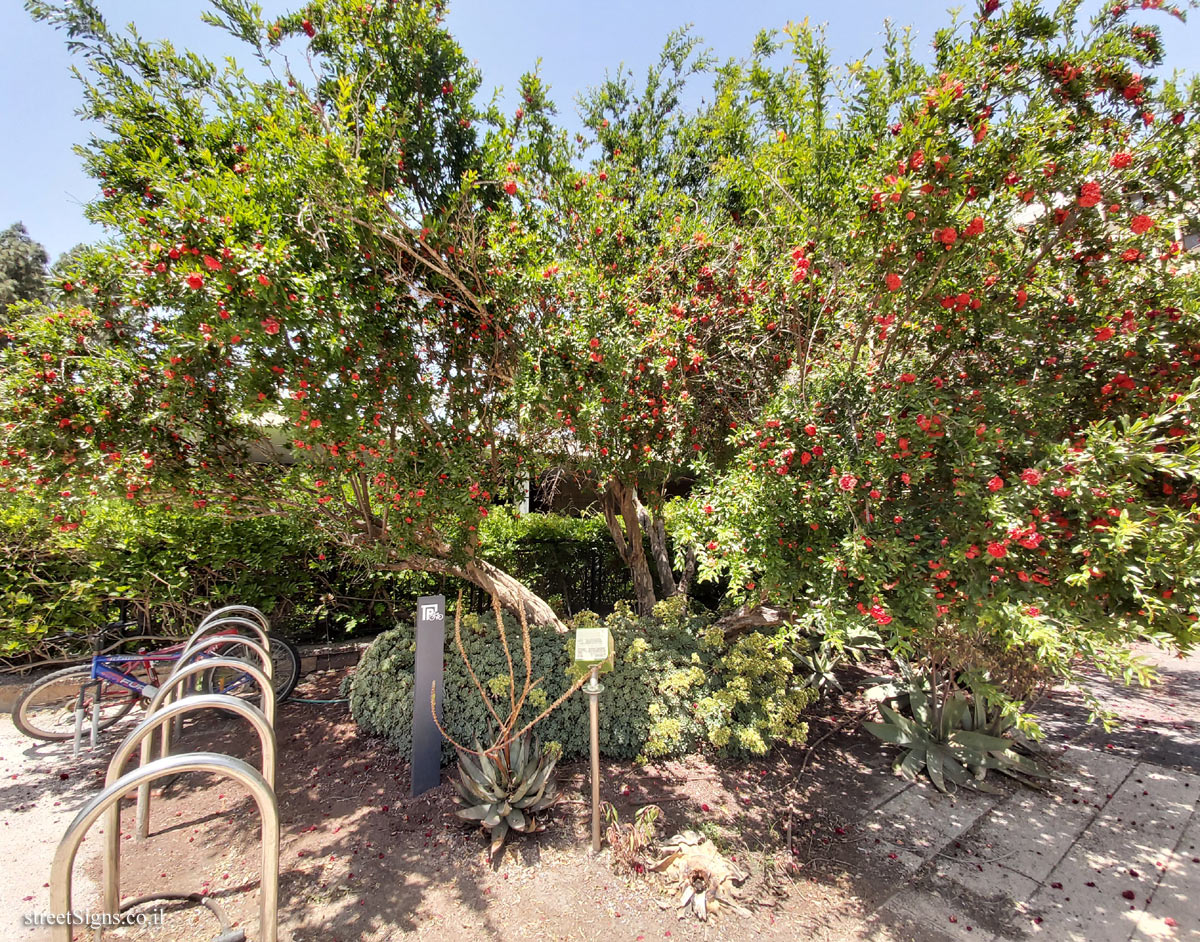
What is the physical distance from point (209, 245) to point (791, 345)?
3.70 meters

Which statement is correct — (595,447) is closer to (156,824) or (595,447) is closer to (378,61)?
(378,61)

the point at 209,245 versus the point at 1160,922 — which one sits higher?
the point at 209,245

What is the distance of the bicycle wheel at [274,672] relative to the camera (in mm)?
4734

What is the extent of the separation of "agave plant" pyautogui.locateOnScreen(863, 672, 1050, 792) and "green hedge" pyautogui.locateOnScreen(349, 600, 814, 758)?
2.26 feet

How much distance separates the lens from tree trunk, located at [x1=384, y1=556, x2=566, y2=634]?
474 centimetres

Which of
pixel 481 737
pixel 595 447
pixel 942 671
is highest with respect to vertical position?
pixel 595 447

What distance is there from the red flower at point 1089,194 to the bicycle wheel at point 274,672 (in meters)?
6.14

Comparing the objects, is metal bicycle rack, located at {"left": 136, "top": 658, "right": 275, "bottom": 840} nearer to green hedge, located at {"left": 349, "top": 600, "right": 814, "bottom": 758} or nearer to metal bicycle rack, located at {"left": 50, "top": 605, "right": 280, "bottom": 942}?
Result: metal bicycle rack, located at {"left": 50, "top": 605, "right": 280, "bottom": 942}

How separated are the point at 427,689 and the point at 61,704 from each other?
3.77 m

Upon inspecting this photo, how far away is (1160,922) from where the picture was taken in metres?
2.55

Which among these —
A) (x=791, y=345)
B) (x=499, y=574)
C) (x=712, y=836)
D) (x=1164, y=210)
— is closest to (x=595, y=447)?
(x=791, y=345)

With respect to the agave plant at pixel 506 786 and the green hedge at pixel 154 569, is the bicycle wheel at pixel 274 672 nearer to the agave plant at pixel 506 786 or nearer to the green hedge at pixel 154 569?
the green hedge at pixel 154 569

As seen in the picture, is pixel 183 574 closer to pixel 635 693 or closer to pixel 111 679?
pixel 111 679

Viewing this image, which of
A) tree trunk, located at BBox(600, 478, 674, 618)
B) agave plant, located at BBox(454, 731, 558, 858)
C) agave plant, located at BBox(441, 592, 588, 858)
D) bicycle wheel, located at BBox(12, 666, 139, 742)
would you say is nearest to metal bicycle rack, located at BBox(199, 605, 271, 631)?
bicycle wheel, located at BBox(12, 666, 139, 742)
